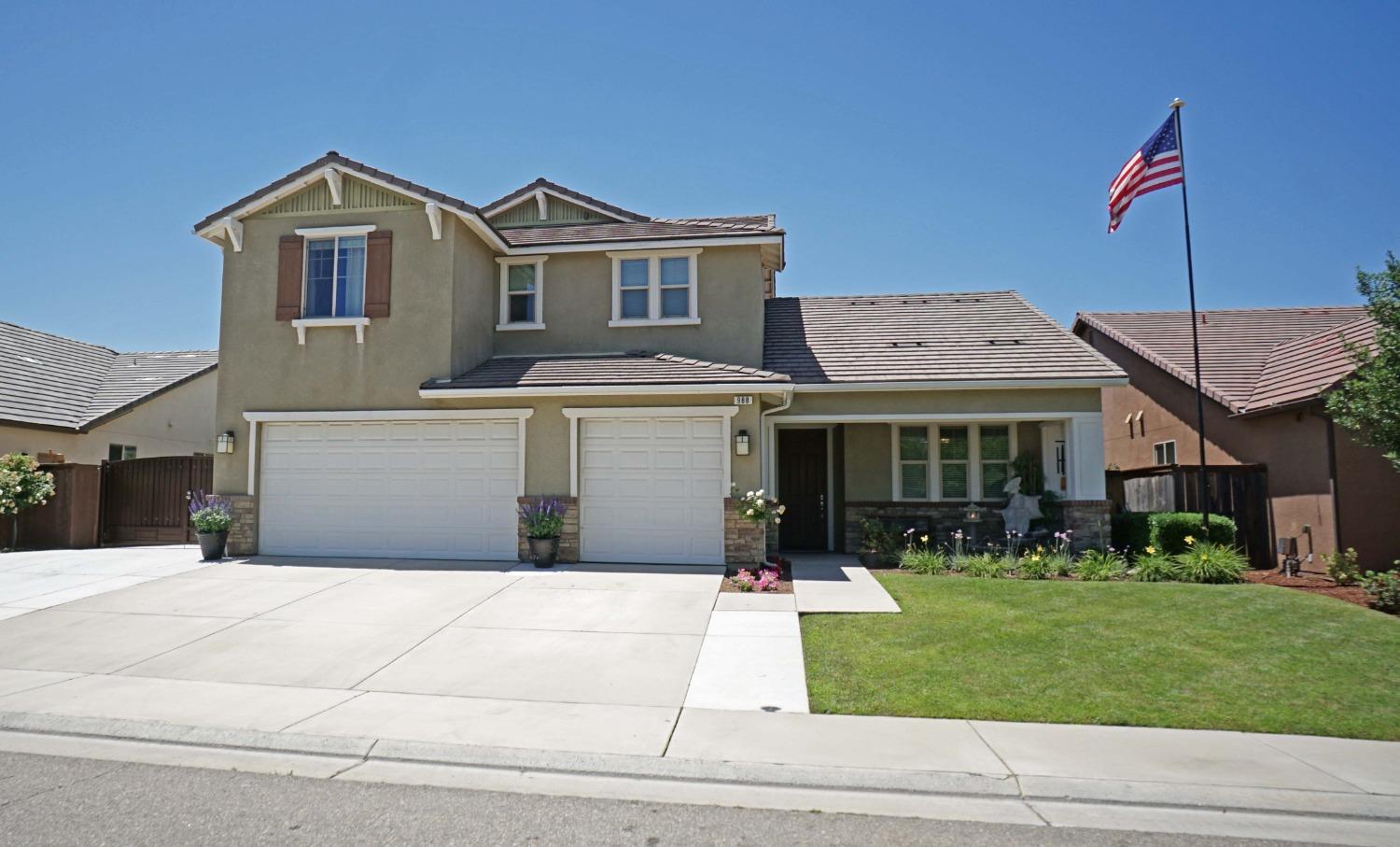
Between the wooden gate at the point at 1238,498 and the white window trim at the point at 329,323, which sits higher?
the white window trim at the point at 329,323

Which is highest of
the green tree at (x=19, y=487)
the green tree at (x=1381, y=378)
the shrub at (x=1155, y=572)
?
the green tree at (x=1381, y=378)

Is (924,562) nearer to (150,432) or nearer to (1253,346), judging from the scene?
(1253,346)

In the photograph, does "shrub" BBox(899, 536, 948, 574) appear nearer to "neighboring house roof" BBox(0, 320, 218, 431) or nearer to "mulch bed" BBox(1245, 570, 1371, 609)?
"mulch bed" BBox(1245, 570, 1371, 609)

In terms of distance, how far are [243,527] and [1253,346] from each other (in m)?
20.3

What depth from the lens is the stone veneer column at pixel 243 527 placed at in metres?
13.8

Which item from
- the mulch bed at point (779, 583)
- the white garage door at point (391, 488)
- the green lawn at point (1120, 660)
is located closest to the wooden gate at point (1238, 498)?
the green lawn at point (1120, 660)

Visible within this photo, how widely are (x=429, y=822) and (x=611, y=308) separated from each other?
37.8ft

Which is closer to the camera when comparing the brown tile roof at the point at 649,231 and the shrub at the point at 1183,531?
the shrub at the point at 1183,531

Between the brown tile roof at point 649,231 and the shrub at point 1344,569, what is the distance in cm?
958

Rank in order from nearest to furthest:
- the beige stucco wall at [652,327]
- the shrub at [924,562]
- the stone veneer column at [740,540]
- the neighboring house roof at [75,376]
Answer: the stone veneer column at [740,540]
the shrub at [924,562]
the beige stucco wall at [652,327]
the neighboring house roof at [75,376]

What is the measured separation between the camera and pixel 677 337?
49.5 feet

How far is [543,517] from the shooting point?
41.8 ft

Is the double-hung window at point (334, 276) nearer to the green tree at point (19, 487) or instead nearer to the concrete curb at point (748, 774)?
the green tree at point (19, 487)

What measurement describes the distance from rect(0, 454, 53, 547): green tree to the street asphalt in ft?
41.5
